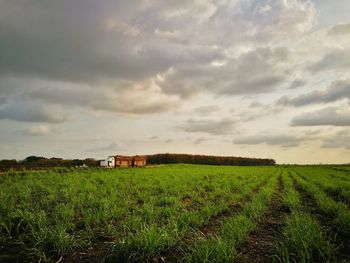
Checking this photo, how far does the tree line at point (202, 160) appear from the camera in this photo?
111062mm

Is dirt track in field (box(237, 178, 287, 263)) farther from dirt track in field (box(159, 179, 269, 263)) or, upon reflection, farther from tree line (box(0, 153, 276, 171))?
tree line (box(0, 153, 276, 171))

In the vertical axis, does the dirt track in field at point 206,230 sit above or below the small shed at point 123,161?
→ below

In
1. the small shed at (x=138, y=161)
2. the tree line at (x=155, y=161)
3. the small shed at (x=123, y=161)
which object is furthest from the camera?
the small shed at (x=138, y=161)

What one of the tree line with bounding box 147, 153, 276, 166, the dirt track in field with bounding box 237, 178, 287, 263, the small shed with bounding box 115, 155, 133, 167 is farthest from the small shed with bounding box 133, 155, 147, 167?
the dirt track in field with bounding box 237, 178, 287, 263

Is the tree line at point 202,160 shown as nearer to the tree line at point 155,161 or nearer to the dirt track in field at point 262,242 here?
the tree line at point 155,161

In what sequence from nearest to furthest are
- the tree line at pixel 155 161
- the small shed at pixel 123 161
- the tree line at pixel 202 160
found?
the tree line at pixel 155 161, the small shed at pixel 123 161, the tree line at pixel 202 160

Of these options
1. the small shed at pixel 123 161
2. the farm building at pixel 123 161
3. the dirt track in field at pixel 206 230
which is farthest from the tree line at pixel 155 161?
the dirt track in field at pixel 206 230

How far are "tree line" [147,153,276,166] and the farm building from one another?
40.1m

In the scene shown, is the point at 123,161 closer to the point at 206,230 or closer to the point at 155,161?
the point at 155,161

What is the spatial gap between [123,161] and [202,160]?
6334 centimetres

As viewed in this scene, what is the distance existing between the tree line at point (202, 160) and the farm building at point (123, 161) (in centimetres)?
4008

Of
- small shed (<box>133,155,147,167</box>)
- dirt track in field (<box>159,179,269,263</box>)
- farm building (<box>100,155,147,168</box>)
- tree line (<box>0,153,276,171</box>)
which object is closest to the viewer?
dirt track in field (<box>159,179,269,263</box>)

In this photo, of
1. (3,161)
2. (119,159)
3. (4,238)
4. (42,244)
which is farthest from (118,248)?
(119,159)

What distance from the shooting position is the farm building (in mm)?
60375
